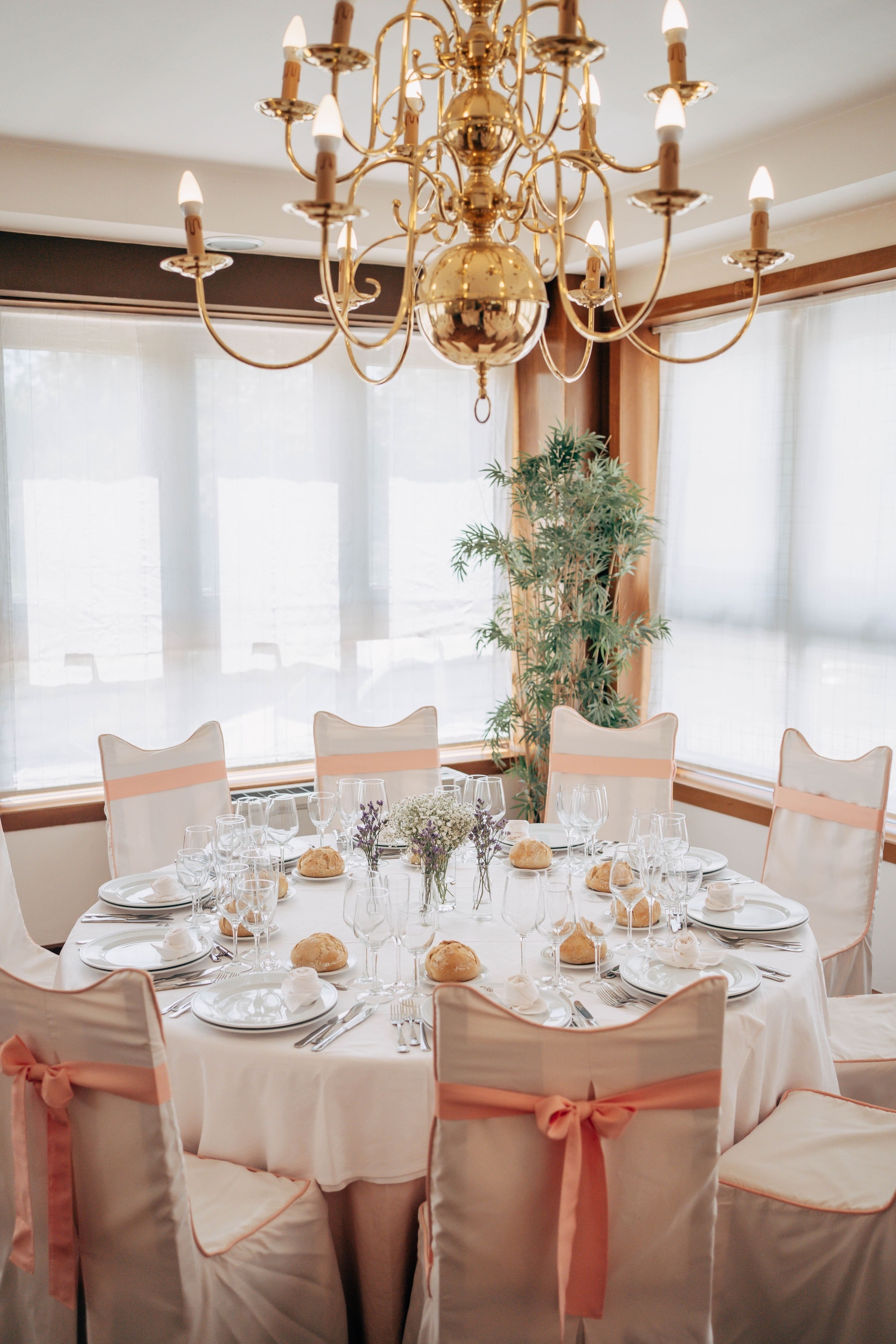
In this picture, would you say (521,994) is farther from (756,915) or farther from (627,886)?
(756,915)

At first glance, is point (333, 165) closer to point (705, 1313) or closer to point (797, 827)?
point (705, 1313)

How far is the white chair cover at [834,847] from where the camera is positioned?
9.36 feet

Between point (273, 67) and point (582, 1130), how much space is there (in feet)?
9.60

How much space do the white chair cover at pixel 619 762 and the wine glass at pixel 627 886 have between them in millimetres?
937

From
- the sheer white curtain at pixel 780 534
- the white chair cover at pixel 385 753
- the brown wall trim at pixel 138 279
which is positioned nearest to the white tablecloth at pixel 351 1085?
the white chair cover at pixel 385 753

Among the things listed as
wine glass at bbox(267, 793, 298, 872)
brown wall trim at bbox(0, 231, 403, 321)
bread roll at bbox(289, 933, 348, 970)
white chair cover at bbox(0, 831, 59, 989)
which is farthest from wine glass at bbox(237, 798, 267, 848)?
brown wall trim at bbox(0, 231, 403, 321)

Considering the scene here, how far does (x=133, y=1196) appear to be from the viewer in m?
1.54

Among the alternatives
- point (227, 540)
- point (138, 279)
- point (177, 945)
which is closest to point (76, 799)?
point (227, 540)

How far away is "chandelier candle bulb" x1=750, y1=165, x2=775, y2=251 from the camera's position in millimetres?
1845

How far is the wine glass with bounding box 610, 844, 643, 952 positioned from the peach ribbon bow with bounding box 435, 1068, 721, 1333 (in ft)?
2.25

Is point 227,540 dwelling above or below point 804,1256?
above

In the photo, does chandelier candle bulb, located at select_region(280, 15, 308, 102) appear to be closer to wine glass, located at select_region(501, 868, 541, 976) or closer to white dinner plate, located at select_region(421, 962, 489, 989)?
wine glass, located at select_region(501, 868, 541, 976)

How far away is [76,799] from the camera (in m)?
4.18

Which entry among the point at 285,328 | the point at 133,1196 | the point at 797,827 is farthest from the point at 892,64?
the point at 133,1196
